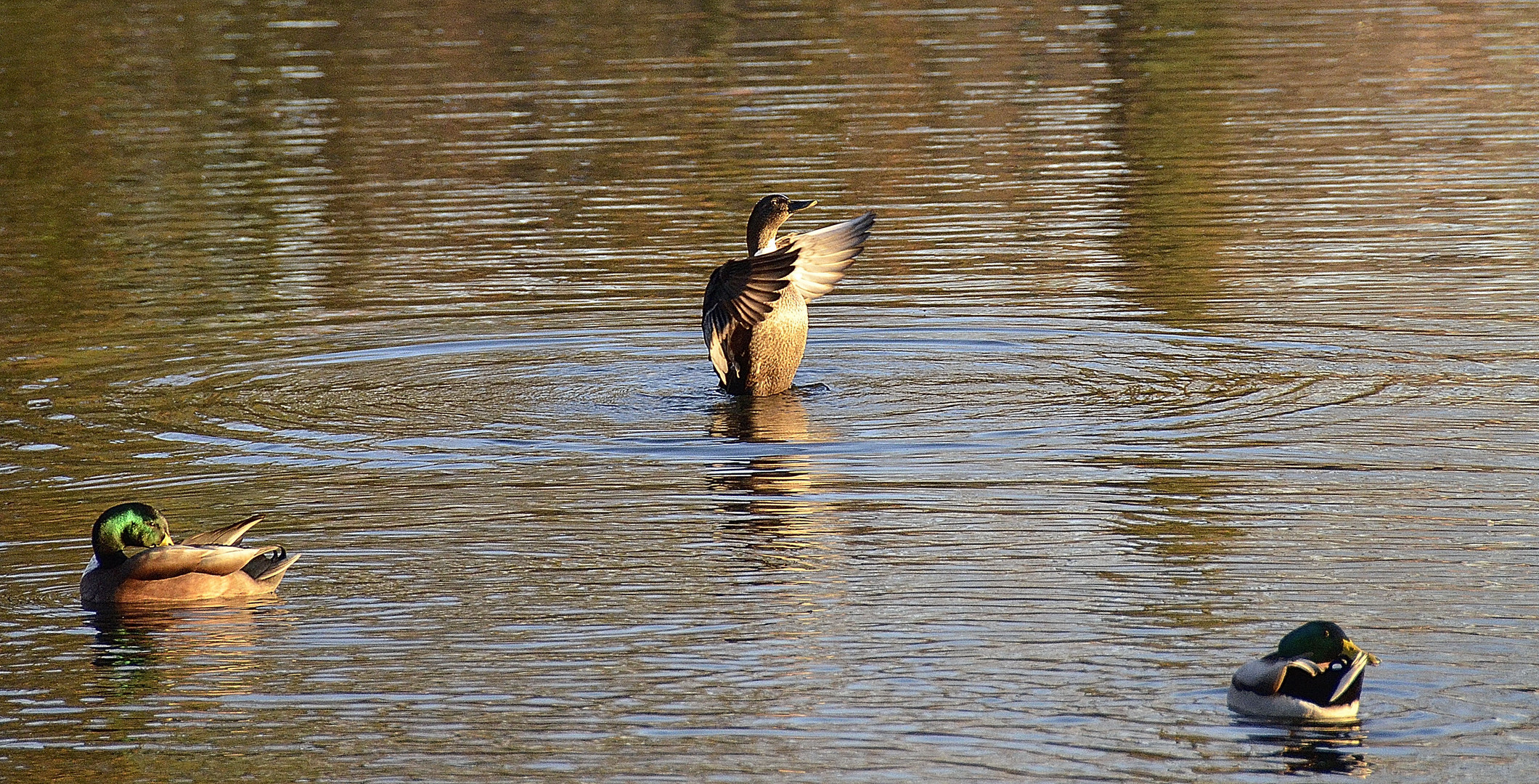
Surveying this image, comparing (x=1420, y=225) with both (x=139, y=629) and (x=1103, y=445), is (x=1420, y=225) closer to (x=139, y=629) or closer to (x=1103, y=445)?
(x=1103, y=445)

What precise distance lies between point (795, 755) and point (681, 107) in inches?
849

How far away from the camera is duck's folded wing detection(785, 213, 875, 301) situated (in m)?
13.2

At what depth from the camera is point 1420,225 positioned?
17656 mm

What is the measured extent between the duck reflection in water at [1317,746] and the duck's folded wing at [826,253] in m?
6.67

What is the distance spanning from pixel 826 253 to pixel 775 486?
116 inches

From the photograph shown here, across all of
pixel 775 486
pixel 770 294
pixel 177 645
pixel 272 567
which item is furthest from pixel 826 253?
pixel 177 645

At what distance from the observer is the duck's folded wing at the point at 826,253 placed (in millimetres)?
13172

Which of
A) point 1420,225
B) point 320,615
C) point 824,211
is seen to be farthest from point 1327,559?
point 824,211

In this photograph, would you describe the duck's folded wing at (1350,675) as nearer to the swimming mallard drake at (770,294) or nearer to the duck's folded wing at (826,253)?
the swimming mallard drake at (770,294)

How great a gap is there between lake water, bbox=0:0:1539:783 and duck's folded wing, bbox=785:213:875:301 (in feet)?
→ 2.10

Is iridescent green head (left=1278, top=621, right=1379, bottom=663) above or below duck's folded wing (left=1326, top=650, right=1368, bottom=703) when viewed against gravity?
above

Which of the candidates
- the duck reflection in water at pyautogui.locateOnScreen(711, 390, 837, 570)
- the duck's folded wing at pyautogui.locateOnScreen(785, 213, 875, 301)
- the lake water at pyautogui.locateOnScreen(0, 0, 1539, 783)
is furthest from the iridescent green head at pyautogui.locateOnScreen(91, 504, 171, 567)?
the duck's folded wing at pyautogui.locateOnScreen(785, 213, 875, 301)

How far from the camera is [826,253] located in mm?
13234

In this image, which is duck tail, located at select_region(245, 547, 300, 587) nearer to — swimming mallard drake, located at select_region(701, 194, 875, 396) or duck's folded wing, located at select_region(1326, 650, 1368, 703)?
swimming mallard drake, located at select_region(701, 194, 875, 396)
